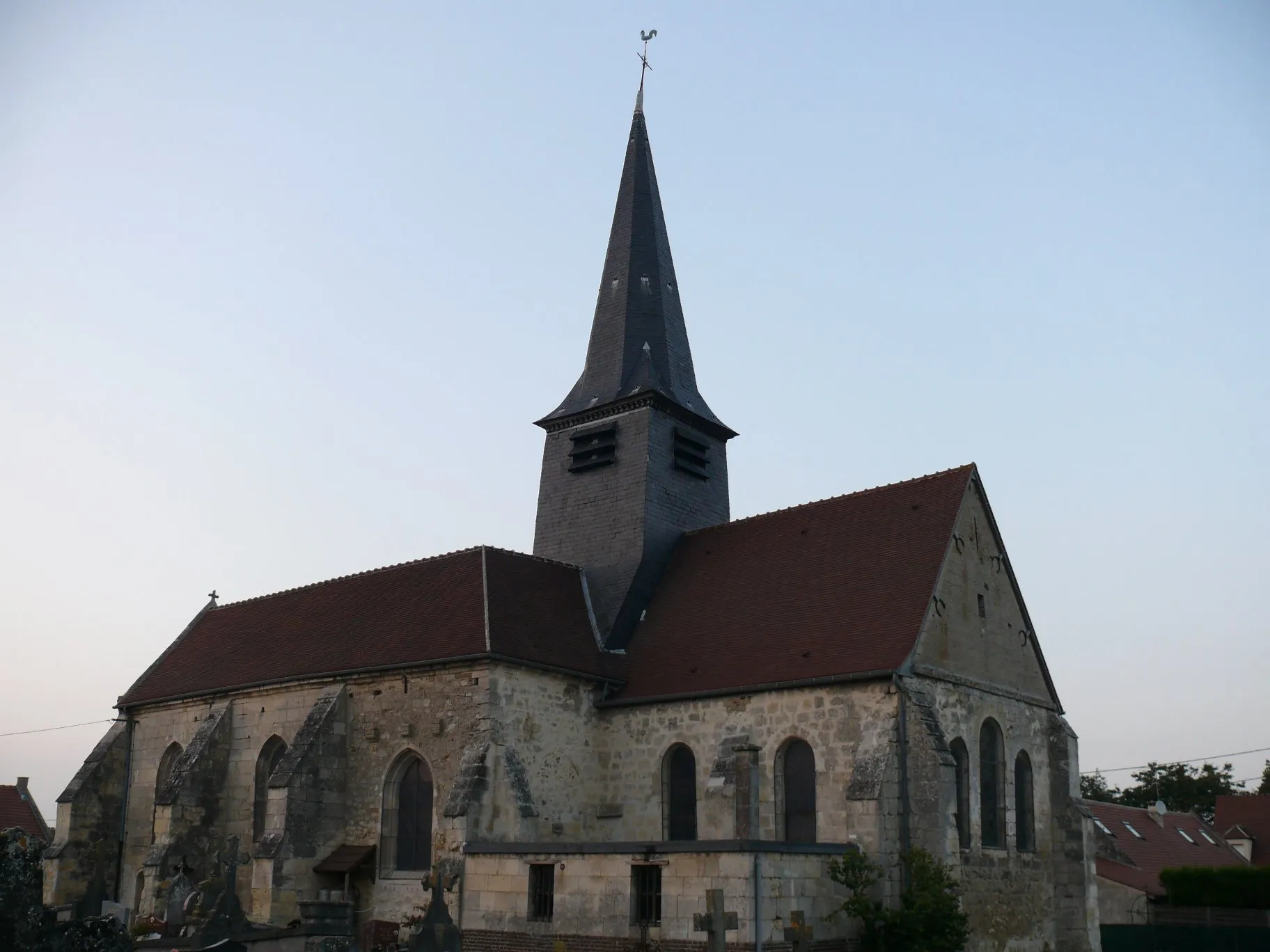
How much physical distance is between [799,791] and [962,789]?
116 inches

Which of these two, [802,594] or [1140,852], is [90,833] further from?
[1140,852]

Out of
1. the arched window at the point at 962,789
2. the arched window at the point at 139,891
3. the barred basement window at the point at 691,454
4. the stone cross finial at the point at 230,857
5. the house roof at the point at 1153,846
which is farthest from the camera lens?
the house roof at the point at 1153,846

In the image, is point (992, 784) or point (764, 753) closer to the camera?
point (764, 753)

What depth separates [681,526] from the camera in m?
27.9

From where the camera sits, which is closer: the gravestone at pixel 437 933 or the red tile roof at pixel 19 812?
the gravestone at pixel 437 933

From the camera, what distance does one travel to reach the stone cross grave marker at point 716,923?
16.5 metres

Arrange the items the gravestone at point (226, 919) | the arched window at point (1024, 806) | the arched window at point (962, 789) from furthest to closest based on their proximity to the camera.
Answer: the arched window at point (1024, 806)
the arched window at point (962, 789)
the gravestone at point (226, 919)

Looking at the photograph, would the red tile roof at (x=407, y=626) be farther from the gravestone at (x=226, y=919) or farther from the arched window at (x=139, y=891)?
the gravestone at (x=226, y=919)

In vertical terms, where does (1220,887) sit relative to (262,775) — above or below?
below

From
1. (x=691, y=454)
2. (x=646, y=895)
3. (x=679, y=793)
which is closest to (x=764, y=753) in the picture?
(x=679, y=793)

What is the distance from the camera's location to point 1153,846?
38531mm

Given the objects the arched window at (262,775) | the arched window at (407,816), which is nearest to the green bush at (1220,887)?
the arched window at (407,816)

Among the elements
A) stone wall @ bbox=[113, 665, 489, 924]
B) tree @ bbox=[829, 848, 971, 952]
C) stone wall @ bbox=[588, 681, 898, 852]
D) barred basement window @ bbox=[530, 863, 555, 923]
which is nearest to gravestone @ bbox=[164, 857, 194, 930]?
stone wall @ bbox=[113, 665, 489, 924]

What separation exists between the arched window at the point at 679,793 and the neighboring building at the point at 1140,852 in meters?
8.43
